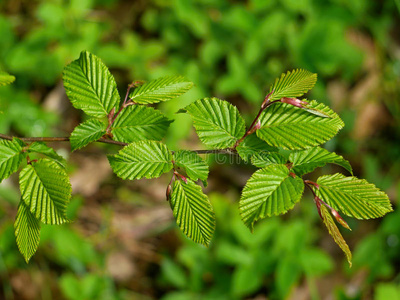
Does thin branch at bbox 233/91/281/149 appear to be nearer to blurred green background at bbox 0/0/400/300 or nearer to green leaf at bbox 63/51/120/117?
green leaf at bbox 63/51/120/117

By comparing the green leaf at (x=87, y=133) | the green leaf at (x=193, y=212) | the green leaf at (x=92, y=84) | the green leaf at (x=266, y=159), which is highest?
the green leaf at (x=266, y=159)

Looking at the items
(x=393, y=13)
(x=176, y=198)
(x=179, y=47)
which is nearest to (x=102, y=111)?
(x=176, y=198)

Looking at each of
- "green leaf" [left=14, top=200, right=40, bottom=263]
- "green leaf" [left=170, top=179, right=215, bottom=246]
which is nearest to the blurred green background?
"green leaf" [left=14, top=200, right=40, bottom=263]

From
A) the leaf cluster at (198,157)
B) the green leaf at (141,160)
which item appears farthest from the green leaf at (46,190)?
the green leaf at (141,160)

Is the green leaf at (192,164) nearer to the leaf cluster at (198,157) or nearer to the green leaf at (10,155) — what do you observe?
the leaf cluster at (198,157)

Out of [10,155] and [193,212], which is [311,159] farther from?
[10,155]

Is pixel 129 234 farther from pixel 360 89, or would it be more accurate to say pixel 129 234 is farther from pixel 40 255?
pixel 360 89

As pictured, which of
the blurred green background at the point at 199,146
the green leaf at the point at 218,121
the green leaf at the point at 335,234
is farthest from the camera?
the blurred green background at the point at 199,146
